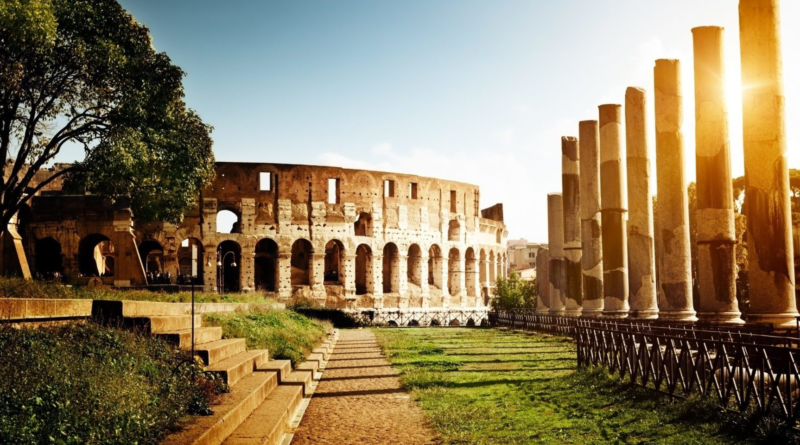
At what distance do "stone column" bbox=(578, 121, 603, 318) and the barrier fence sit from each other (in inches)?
267

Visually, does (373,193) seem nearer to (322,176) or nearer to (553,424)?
(322,176)

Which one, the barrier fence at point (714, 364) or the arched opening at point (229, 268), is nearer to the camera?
the barrier fence at point (714, 364)

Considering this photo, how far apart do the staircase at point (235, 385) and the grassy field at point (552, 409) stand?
62.9 inches

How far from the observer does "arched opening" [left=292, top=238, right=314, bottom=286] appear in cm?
3803

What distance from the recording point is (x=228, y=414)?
19.5ft

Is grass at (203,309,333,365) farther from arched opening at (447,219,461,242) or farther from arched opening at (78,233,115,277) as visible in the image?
arched opening at (447,219,461,242)

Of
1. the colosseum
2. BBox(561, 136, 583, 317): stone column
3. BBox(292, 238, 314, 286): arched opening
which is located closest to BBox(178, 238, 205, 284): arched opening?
the colosseum

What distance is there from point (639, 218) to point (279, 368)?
9.59m

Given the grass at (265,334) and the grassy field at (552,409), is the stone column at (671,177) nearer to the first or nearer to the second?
the grassy field at (552,409)

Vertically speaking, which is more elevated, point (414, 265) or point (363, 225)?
point (363, 225)

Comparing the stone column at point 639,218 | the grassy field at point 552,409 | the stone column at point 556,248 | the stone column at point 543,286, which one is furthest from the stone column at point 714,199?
the stone column at point 543,286

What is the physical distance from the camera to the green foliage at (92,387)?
411 cm

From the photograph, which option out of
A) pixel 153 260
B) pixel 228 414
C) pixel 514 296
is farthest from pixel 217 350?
pixel 153 260

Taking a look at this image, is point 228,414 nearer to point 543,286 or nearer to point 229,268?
point 543,286
